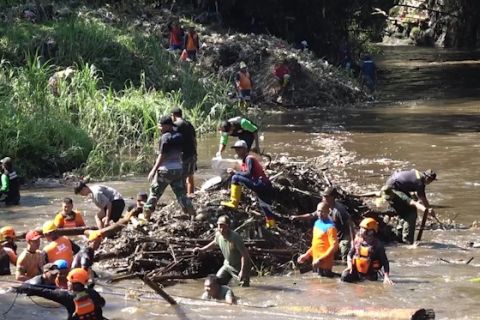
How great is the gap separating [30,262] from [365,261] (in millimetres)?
4167

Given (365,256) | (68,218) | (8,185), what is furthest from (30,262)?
(8,185)

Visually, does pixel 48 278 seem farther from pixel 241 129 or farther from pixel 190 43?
pixel 190 43

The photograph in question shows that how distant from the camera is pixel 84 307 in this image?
9.19 m

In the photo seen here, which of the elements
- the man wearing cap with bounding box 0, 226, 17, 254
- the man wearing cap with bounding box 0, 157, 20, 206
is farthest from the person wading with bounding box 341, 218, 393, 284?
the man wearing cap with bounding box 0, 157, 20, 206

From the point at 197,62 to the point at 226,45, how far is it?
199cm

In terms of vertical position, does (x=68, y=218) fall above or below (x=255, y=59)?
A: below

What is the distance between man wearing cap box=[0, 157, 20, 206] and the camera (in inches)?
680

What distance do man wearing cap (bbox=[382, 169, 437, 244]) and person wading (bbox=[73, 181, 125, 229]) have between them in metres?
4.03

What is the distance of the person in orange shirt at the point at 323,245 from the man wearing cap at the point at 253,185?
0.83 meters

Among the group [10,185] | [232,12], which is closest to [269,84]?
[232,12]

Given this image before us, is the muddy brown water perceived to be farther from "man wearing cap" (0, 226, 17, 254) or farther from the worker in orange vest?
the worker in orange vest

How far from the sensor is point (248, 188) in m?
13.2

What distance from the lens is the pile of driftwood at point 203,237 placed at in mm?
12453

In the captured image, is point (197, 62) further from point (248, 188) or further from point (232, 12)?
point (248, 188)
